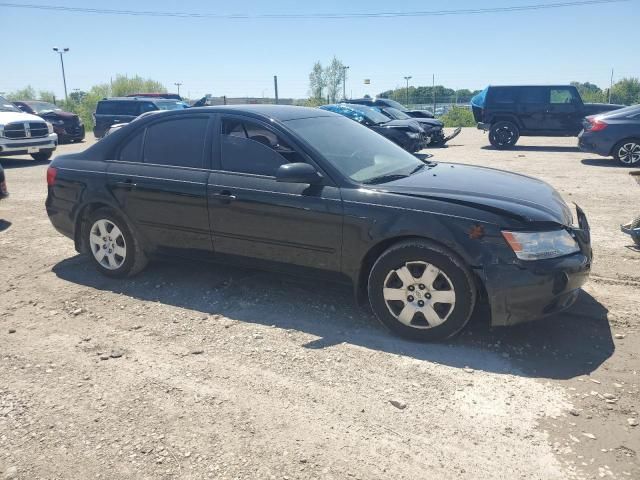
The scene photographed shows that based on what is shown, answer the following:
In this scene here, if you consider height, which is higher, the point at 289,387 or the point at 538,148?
the point at 538,148

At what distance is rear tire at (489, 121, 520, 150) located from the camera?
56.7 ft

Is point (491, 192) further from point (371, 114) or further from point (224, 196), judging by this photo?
point (371, 114)

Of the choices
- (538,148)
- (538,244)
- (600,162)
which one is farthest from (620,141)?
(538,244)

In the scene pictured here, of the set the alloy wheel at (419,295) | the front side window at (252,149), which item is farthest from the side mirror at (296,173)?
the alloy wheel at (419,295)

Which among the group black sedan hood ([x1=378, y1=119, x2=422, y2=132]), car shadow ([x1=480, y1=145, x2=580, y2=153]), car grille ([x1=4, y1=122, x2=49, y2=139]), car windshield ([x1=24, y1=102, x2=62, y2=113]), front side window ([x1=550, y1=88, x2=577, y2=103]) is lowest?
car shadow ([x1=480, y1=145, x2=580, y2=153])

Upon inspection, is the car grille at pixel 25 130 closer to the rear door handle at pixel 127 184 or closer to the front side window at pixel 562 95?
the rear door handle at pixel 127 184

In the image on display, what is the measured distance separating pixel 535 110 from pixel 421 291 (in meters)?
15.0

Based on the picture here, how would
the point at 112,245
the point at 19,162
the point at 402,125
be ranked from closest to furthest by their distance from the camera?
1. the point at 112,245
2. the point at 402,125
3. the point at 19,162

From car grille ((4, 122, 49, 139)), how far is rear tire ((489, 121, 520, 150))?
13.3 m

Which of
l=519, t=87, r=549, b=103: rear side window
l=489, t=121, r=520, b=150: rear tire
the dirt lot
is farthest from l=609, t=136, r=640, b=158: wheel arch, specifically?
the dirt lot

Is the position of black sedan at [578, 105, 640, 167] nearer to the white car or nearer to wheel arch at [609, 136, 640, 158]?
wheel arch at [609, 136, 640, 158]

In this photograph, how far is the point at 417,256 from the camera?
3693 millimetres

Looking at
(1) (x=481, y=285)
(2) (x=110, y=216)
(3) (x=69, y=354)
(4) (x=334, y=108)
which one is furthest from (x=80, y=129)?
(1) (x=481, y=285)

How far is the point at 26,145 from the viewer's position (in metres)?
13.9
